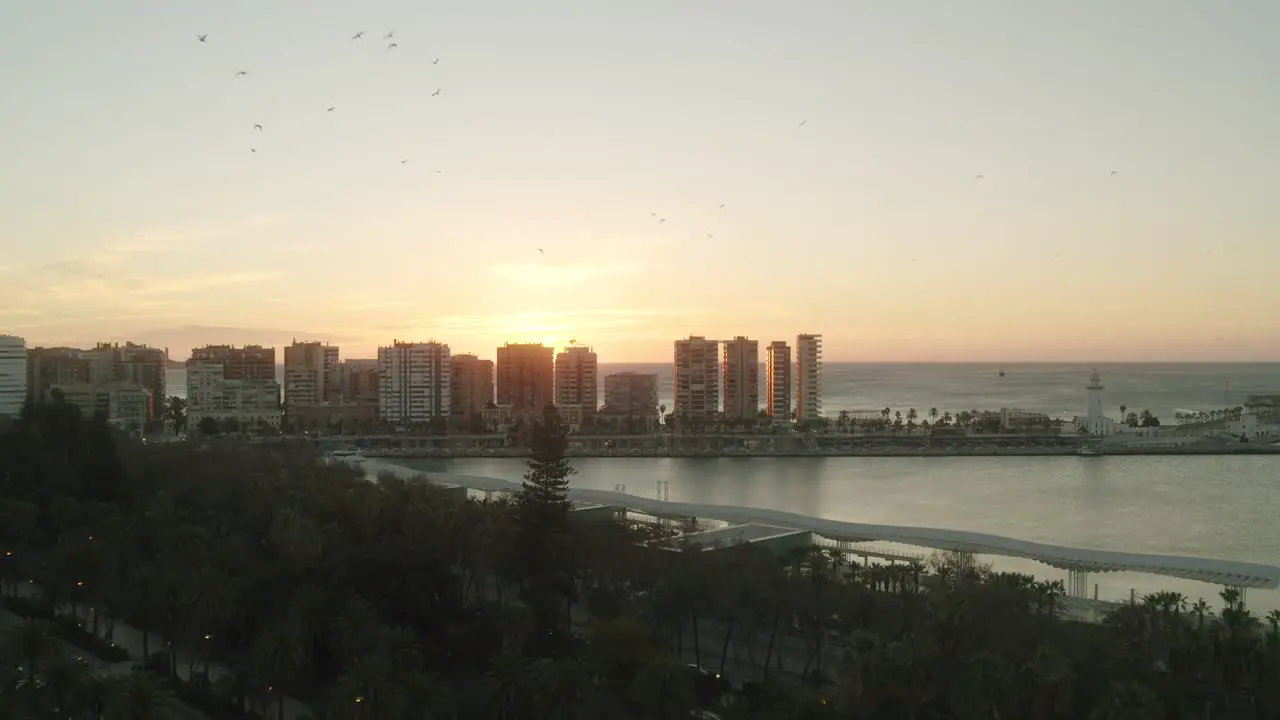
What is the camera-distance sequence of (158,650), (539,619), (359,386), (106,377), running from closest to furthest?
(158,650) < (539,619) < (106,377) < (359,386)

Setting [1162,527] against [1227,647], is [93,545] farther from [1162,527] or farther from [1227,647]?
[1162,527]

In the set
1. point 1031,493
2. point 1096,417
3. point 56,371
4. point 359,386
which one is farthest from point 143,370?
point 1096,417

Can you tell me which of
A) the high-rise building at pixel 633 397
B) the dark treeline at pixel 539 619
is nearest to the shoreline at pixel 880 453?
the high-rise building at pixel 633 397

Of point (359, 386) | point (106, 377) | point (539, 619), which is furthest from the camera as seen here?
point (359, 386)

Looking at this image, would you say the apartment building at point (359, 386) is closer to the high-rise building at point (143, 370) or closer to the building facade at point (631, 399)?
the high-rise building at point (143, 370)

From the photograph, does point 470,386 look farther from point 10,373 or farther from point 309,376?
point 10,373

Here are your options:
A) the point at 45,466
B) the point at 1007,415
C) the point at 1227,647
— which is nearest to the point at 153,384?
the point at 45,466
